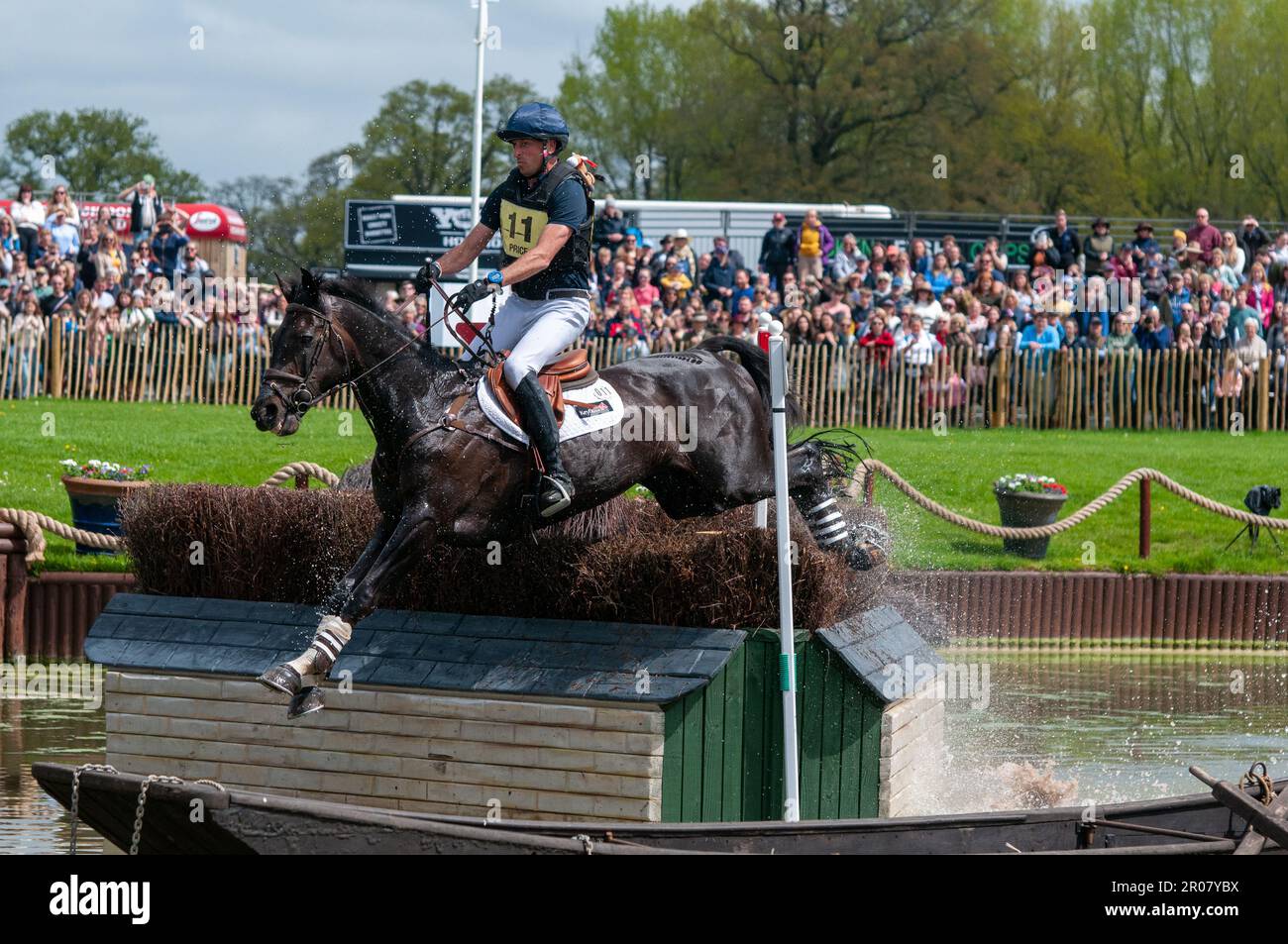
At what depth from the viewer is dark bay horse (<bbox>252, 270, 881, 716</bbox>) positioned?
901 centimetres

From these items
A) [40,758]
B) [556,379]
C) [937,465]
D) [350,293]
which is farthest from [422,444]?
[937,465]

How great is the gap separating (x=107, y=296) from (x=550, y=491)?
17250mm

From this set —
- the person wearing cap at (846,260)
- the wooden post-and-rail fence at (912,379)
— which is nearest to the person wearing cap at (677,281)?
the wooden post-and-rail fence at (912,379)

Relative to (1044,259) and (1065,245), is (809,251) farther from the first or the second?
(1065,245)

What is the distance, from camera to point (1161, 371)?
2558 centimetres

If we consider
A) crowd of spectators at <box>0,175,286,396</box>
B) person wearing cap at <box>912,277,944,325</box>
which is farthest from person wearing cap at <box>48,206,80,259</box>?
person wearing cap at <box>912,277,944,325</box>

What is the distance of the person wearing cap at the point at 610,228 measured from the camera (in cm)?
2623

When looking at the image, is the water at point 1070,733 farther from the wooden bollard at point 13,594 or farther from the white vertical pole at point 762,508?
the white vertical pole at point 762,508

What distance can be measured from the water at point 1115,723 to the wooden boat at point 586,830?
2.46 m

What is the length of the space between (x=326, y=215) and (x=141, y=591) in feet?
8.80

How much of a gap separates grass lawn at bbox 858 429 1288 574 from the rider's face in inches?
347

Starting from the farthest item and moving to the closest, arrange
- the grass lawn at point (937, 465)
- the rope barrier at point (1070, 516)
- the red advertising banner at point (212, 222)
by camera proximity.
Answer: the red advertising banner at point (212, 222), the grass lawn at point (937, 465), the rope barrier at point (1070, 516)
